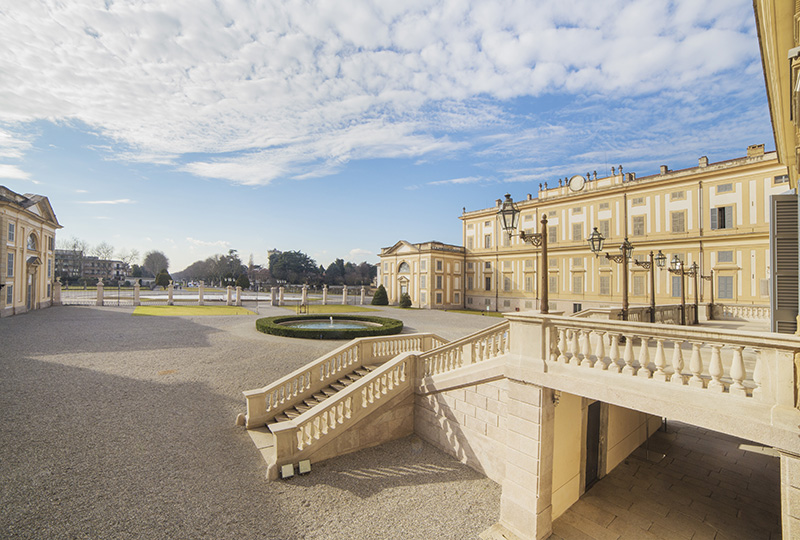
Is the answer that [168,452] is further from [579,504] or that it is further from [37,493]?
[579,504]

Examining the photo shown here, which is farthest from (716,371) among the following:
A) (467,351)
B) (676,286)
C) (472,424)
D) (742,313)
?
(676,286)

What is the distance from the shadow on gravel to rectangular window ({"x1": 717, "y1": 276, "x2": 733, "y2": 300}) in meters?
32.1

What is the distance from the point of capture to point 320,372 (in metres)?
10.7

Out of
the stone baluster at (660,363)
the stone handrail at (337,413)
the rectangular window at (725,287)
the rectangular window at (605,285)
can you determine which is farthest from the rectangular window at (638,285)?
the stone baluster at (660,363)

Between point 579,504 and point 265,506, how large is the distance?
20.7 ft

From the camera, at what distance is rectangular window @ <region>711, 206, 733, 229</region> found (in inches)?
1013

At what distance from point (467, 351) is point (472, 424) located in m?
1.64

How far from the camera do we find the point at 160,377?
11828mm

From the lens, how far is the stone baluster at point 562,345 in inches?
226

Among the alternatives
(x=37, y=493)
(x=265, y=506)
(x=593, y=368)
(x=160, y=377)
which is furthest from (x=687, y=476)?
(x=160, y=377)

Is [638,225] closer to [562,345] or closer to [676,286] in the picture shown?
[676,286]

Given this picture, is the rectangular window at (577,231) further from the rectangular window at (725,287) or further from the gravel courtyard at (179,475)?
the gravel courtyard at (179,475)

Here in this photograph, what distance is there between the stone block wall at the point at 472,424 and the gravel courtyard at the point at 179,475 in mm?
299

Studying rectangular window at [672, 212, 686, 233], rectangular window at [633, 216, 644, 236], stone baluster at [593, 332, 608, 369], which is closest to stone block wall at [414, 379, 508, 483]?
stone baluster at [593, 332, 608, 369]
